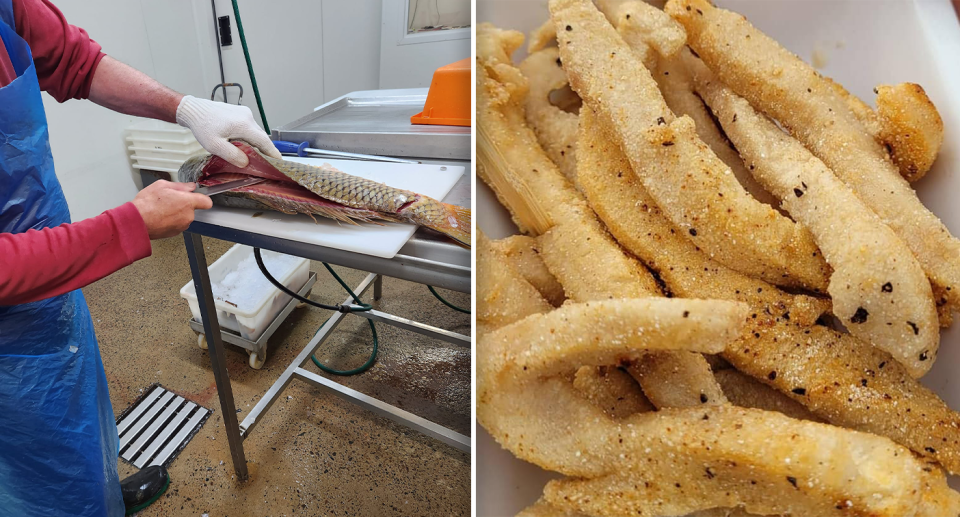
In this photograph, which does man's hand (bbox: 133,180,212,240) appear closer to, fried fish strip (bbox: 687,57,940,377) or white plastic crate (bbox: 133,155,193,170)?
white plastic crate (bbox: 133,155,193,170)

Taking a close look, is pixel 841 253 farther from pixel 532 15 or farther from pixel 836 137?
pixel 532 15

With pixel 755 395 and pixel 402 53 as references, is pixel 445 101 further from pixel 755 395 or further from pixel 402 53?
pixel 402 53

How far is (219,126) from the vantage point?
153 centimetres

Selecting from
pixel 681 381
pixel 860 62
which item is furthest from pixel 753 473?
pixel 860 62

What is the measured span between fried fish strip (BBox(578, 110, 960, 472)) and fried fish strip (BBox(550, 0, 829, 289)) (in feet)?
0.09

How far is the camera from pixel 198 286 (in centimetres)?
177

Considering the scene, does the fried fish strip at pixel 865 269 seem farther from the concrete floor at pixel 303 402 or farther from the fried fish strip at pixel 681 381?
the concrete floor at pixel 303 402

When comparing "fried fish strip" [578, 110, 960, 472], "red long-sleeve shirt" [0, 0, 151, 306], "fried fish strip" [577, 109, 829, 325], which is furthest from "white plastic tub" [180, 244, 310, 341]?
"fried fish strip" [578, 110, 960, 472]

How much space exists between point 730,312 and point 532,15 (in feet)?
1.60

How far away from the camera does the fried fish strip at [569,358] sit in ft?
1.31

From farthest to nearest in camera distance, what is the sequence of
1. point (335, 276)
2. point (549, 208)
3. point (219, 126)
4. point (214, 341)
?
point (335, 276) → point (214, 341) → point (219, 126) → point (549, 208)

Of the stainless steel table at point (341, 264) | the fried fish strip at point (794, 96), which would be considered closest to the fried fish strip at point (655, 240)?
the fried fish strip at point (794, 96)

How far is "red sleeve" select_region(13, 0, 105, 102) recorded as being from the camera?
130 centimetres

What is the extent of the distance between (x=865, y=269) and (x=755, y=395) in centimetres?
19
